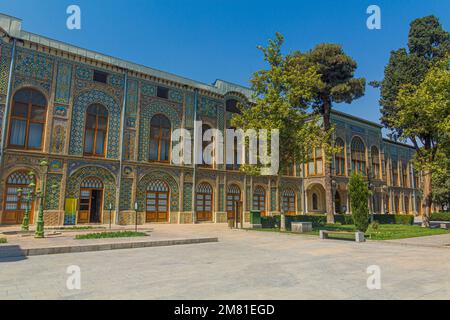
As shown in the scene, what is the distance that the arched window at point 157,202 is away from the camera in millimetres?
21828

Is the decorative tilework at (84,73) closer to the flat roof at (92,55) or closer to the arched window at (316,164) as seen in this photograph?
the flat roof at (92,55)

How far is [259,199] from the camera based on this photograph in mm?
28078

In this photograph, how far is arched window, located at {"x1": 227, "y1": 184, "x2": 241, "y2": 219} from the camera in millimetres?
26078

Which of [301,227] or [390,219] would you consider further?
[390,219]

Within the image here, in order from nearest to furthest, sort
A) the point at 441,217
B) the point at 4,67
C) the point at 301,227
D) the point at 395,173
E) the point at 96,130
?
the point at 301,227, the point at 4,67, the point at 96,130, the point at 441,217, the point at 395,173

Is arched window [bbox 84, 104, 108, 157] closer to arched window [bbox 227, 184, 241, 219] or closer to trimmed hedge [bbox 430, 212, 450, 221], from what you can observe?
arched window [bbox 227, 184, 241, 219]

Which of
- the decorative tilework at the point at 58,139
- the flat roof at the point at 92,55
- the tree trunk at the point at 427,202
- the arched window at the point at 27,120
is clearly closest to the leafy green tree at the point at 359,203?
the flat roof at the point at 92,55

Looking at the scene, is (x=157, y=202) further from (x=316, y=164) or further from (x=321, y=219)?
(x=316, y=164)

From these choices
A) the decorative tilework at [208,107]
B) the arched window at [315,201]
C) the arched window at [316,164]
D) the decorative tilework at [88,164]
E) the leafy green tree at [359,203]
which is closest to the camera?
the leafy green tree at [359,203]

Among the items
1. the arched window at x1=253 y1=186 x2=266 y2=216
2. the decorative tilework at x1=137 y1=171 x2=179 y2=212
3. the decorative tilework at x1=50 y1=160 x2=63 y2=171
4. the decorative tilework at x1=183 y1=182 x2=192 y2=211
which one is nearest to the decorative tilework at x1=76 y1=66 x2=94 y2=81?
the decorative tilework at x1=50 y1=160 x2=63 y2=171

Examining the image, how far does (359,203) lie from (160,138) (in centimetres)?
1456

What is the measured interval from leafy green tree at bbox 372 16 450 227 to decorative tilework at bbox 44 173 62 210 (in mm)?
22727

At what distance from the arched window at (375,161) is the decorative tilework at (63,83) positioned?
3299 cm

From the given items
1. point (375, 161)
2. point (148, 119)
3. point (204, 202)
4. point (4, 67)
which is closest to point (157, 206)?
point (204, 202)
